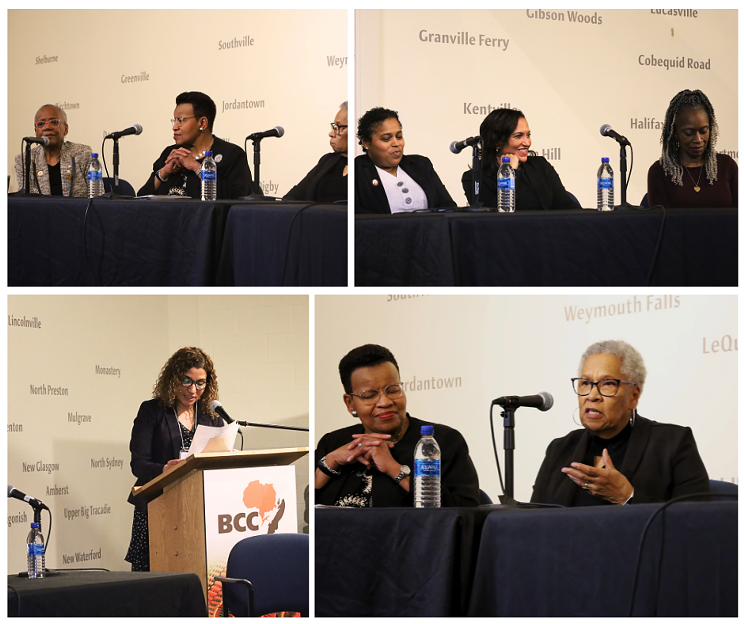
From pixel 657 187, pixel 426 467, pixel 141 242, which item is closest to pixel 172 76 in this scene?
pixel 141 242

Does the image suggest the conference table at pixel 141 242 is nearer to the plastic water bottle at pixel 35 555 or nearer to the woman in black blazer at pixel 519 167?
the plastic water bottle at pixel 35 555

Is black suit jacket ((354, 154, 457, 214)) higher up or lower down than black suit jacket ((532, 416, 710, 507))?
higher up

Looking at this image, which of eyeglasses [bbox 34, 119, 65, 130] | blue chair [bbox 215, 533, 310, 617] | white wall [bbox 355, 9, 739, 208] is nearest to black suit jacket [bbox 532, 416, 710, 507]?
blue chair [bbox 215, 533, 310, 617]

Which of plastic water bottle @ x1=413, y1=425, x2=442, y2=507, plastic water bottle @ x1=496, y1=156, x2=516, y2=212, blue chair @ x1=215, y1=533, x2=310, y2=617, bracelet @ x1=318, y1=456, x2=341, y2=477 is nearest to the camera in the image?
plastic water bottle @ x1=413, y1=425, x2=442, y2=507

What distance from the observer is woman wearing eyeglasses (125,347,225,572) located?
2684 mm

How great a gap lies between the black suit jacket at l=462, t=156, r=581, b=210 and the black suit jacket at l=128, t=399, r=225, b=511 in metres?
1.25

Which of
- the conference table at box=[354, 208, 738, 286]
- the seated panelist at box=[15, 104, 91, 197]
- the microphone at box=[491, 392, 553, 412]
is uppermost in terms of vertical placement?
the seated panelist at box=[15, 104, 91, 197]

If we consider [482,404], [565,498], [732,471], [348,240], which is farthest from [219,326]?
[732,471]

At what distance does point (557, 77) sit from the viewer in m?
4.24

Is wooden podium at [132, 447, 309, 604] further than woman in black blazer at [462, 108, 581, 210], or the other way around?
woman in black blazer at [462, 108, 581, 210]

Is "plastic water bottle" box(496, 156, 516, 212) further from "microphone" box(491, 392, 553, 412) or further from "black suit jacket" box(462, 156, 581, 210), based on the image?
"microphone" box(491, 392, 553, 412)

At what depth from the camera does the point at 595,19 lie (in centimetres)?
427

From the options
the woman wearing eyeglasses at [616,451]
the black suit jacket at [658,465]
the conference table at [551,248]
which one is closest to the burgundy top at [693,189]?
the conference table at [551,248]

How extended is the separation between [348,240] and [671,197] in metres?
1.26
